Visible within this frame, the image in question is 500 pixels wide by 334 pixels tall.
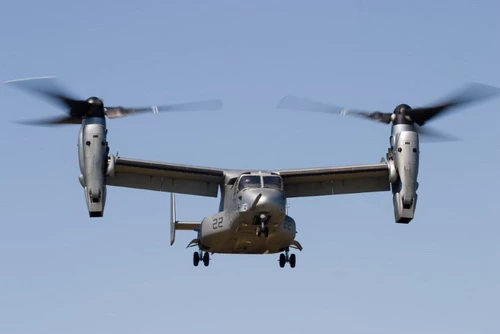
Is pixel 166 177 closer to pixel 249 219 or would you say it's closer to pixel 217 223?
pixel 217 223

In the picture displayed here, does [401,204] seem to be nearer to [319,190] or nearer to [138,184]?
[319,190]

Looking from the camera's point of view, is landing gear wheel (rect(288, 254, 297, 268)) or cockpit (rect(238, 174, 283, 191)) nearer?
cockpit (rect(238, 174, 283, 191))

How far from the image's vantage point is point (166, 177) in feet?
128

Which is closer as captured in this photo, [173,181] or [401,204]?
[401,204]

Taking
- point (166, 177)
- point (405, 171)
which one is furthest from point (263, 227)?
point (166, 177)

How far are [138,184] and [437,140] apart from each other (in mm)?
9035

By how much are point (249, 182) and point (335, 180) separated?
173 inches

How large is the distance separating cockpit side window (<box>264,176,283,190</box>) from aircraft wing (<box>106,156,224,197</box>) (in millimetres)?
2464

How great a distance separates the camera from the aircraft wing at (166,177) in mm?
37875

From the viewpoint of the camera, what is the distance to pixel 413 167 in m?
36.2

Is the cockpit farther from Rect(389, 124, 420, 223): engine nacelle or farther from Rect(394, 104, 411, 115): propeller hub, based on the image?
Rect(394, 104, 411, 115): propeller hub

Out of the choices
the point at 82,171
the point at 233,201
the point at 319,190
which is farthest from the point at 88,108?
the point at 319,190

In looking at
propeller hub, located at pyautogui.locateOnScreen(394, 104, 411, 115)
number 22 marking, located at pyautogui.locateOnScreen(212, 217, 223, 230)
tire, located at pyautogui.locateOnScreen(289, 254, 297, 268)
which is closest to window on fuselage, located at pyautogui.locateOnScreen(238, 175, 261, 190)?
number 22 marking, located at pyautogui.locateOnScreen(212, 217, 223, 230)

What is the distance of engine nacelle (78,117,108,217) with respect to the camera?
3528 centimetres
